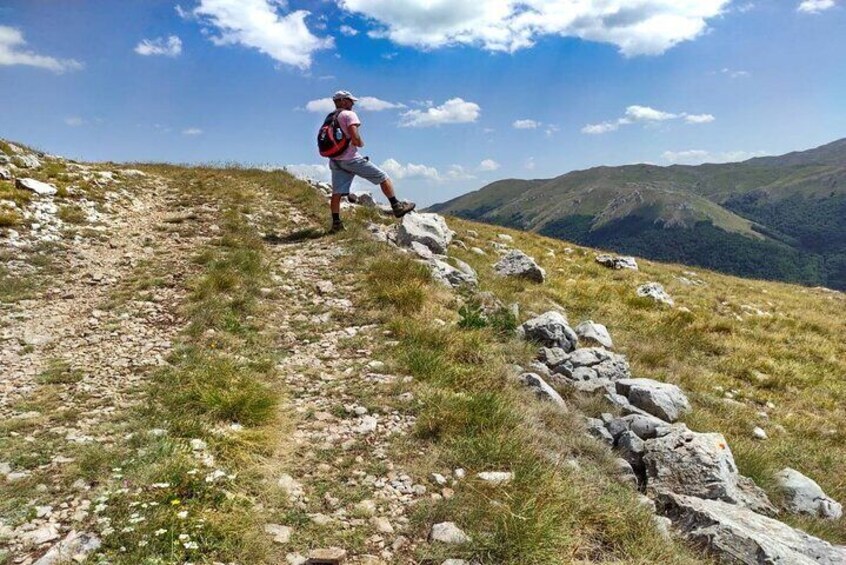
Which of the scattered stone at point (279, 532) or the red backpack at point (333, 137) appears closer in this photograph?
the scattered stone at point (279, 532)

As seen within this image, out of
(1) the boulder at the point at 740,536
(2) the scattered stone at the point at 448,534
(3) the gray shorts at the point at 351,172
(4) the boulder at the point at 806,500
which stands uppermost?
(3) the gray shorts at the point at 351,172

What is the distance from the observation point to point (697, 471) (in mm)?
5961

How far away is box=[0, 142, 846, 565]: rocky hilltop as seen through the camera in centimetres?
434

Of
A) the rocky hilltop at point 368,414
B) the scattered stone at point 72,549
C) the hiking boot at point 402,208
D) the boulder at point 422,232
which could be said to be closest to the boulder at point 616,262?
the rocky hilltop at point 368,414

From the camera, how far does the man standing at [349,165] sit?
14.1 m

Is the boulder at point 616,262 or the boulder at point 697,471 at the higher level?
the boulder at point 616,262

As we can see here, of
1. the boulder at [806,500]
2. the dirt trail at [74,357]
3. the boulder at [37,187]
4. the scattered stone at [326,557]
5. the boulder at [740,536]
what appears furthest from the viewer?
the boulder at [37,187]

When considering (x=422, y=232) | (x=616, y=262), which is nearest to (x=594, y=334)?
(x=422, y=232)

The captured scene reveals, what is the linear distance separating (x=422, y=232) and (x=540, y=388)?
26.7 ft

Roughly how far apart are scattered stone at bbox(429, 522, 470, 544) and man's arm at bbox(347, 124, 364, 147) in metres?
11.5

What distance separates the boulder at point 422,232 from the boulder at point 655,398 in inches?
282

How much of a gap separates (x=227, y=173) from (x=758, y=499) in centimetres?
2463

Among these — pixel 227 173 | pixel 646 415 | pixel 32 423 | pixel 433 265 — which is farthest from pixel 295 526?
pixel 227 173

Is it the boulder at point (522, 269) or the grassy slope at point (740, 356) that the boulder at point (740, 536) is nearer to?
the grassy slope at point (740, 356)
